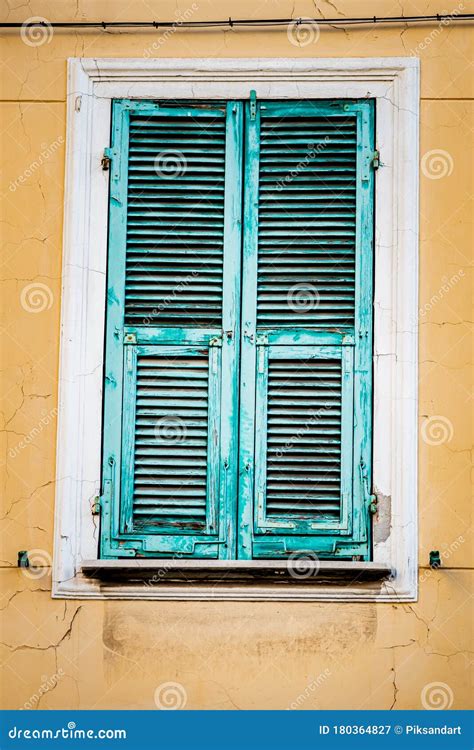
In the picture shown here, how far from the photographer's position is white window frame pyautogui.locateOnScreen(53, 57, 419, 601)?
15.3ft

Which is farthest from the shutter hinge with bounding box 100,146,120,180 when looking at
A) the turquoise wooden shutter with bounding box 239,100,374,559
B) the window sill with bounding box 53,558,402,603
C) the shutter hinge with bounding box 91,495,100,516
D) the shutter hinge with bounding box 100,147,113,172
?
the window sill with bounding box 53,558,402,603

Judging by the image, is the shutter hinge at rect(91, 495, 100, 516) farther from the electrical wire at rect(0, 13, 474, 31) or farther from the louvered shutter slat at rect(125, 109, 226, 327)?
the electrical wire at rect(0, 13, 474, 31)

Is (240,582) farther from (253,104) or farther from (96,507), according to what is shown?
(253,104)

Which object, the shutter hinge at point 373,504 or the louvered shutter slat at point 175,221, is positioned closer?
the shutter hinge at point 373,504

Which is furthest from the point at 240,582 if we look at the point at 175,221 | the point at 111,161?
the point at 111,161

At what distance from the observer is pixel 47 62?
4.96 meters

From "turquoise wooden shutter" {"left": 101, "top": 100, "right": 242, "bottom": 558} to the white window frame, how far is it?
0.07 m

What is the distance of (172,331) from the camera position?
4789 mm

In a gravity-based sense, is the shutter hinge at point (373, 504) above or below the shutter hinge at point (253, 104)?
below

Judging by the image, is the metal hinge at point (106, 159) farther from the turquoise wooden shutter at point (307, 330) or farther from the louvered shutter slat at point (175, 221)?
the turquoise wooden shutter at point (307, 330)

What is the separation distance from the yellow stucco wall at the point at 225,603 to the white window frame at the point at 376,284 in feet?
0.17

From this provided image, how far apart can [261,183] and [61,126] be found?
34.9 inches

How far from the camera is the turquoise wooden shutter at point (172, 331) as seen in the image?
4.71 meters

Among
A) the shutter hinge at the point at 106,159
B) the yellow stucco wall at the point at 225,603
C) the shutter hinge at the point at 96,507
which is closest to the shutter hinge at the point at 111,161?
the shutter hinge at the point at 106,159
